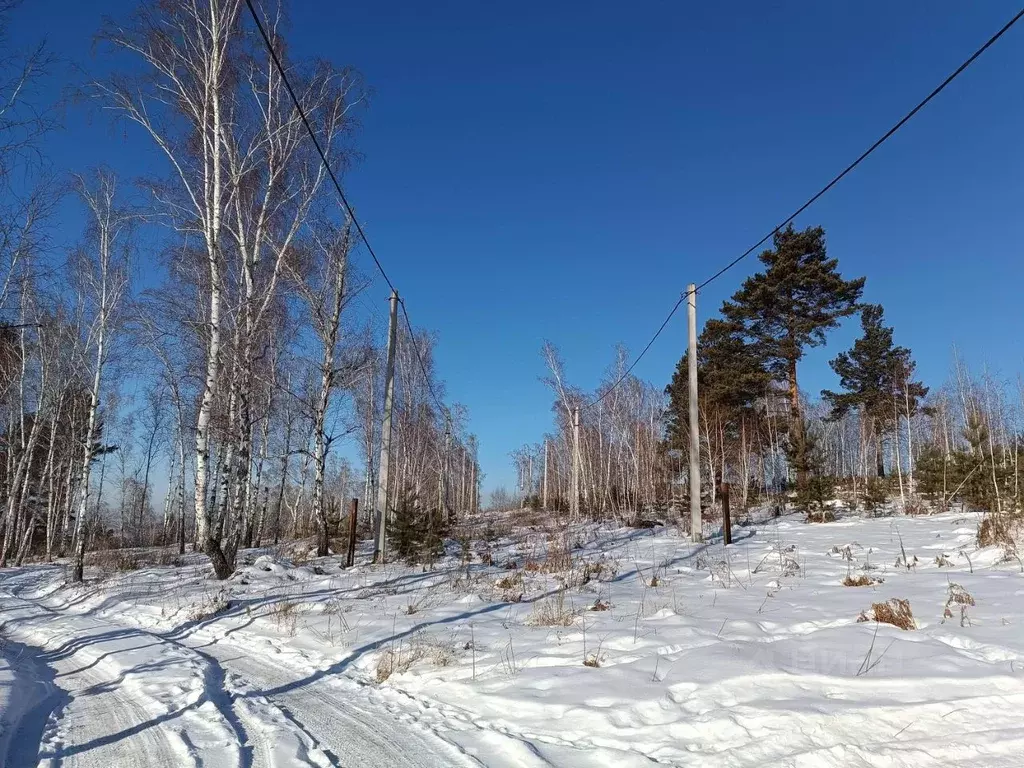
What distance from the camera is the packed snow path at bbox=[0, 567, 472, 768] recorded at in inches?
124

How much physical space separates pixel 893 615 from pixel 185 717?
5358mm

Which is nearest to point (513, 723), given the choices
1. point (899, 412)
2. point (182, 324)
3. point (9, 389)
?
point (182, 324)

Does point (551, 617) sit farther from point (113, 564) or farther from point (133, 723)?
point (113, 564)

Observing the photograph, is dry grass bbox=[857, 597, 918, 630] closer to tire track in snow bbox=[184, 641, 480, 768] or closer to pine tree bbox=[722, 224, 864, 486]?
tire track in snow bbox=[184, 641, 480, 768]

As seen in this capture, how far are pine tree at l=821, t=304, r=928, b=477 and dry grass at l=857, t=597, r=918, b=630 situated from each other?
28297 mm

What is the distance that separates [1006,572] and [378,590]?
26.5 ft

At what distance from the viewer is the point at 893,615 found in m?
4.70

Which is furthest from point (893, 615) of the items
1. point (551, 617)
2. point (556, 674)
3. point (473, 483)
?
point (473, 483)

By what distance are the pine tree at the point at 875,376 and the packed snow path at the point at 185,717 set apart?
31.6 meters

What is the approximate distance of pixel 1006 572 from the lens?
638 centimetres

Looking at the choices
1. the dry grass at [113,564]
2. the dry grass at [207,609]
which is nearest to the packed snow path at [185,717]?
the dry grass at [207,609]

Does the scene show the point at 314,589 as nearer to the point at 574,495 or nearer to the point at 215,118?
the point at 215,118

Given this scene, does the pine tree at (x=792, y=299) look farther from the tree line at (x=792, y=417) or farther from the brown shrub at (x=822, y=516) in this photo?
the brown shrub at (x=822, y=516)

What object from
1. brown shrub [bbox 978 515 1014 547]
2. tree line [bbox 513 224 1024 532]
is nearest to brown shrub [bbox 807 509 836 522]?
tree line [bbox 513 224 1024 532]
